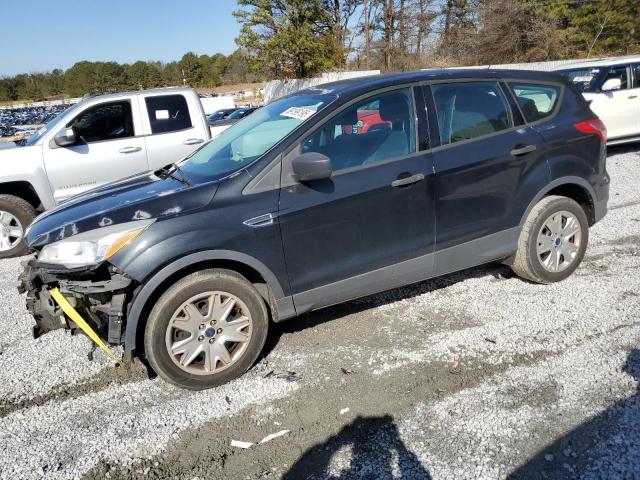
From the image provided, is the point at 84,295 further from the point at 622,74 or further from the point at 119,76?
the point at 119,76

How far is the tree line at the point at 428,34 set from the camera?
2738 cm

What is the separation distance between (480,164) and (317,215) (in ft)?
4.63

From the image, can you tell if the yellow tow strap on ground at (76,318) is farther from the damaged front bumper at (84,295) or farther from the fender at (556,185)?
the fender at (556,185)

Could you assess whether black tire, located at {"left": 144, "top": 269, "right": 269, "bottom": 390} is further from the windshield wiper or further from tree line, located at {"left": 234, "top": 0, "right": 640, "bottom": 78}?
tree line, located at {"left": 234, "top": 0, "right": 640, "bottom": 78}

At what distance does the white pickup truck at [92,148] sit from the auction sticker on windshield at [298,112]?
8.94ft

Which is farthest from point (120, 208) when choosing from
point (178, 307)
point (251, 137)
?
point (251, 137)

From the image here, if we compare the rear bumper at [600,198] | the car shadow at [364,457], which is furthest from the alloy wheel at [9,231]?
A: the rear bumper at [600,198]

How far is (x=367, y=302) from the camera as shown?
13.8ft

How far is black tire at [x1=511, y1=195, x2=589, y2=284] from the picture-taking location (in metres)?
3.97

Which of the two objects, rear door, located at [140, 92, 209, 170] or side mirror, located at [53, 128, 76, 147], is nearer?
side mirror, located at [53, 128, 76, 147]

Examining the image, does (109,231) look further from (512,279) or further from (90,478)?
(512,279)

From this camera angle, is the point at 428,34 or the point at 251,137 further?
the point at 428,34

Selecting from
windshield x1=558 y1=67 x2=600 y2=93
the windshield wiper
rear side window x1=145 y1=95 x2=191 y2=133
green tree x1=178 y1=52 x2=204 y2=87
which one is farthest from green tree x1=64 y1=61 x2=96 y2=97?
the windshield wiper

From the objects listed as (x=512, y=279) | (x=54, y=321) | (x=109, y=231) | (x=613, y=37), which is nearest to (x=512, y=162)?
(x=512, y=279)
